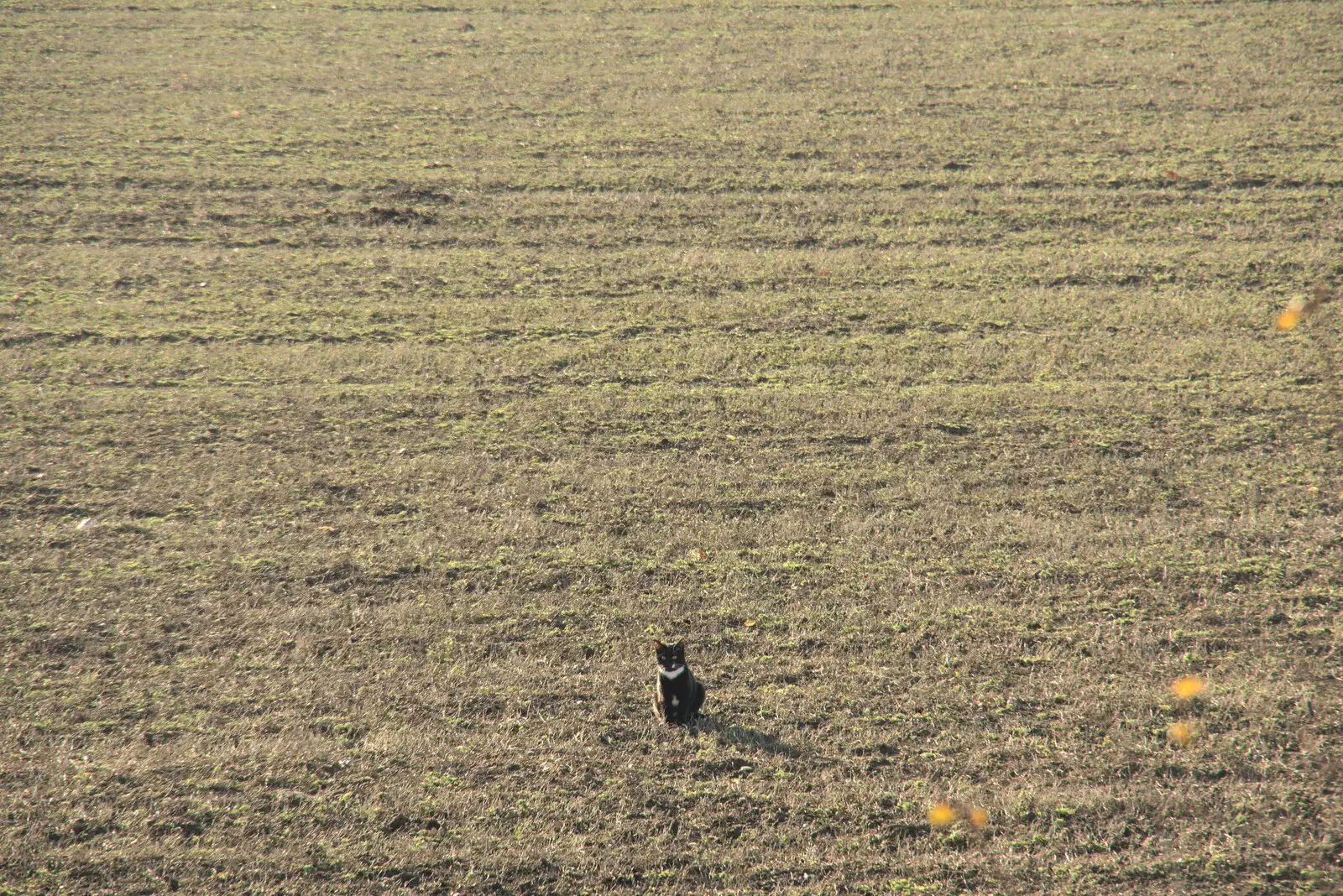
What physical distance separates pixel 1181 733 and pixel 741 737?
2.38m

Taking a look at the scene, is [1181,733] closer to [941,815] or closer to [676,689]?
[941,815]

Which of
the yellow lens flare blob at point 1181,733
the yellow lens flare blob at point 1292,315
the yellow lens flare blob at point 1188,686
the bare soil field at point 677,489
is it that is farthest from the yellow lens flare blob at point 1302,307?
the yellow lens flare blob at point 1181,733

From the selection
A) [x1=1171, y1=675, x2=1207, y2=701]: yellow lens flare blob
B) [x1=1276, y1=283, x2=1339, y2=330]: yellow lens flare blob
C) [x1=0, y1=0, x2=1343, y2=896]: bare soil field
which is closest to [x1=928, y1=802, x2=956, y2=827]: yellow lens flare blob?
[x1=0, y1=0, x2=1343, y2=896]: bare soil field

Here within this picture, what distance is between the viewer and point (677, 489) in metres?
7.90

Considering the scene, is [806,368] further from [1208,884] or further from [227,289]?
[227,289]

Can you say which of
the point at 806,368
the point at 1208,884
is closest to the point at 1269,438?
the point at 806,368

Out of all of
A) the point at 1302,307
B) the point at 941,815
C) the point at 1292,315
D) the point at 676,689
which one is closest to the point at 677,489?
the point at 676,689

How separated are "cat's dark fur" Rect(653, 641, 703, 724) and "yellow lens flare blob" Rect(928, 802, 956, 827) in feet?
4.39

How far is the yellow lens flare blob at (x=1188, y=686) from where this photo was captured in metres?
5.85

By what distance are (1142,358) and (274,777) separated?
26.6 feet

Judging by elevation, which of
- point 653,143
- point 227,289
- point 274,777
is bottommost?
point 274,777

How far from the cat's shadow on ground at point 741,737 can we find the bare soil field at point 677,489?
3 centimetres

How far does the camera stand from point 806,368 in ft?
31.6

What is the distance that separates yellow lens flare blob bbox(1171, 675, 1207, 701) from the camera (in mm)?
5846
